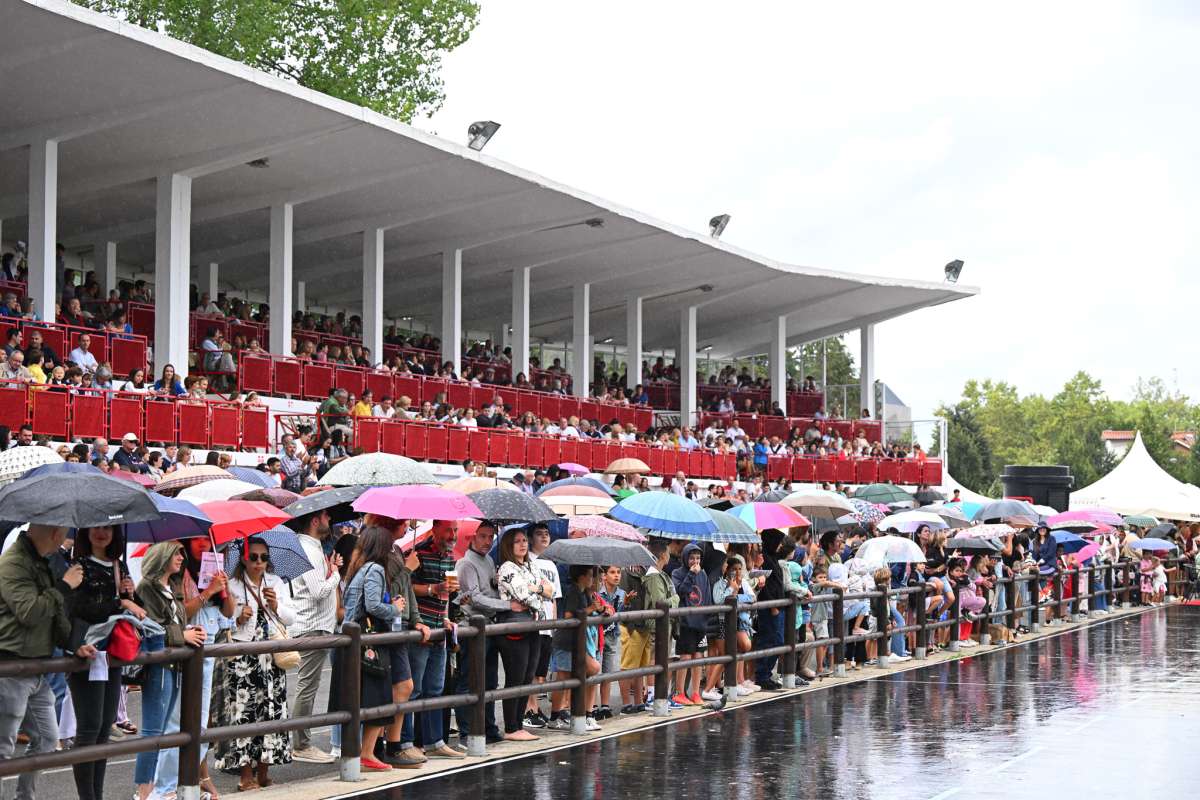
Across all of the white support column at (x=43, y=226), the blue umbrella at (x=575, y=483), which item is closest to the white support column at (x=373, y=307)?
the white support column at (x=43, y=226)

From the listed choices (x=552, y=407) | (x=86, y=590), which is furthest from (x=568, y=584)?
(x=552, y=407)

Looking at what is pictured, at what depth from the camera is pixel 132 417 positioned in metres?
25.0

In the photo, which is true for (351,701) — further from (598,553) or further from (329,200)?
(329,200)

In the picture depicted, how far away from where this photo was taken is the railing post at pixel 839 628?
1970 cm

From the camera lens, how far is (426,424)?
31734 mm

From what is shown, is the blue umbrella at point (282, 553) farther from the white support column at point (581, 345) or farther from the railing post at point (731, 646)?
the white support column at point (581, 345)

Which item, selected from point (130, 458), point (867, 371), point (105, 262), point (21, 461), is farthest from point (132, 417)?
point (867, 371)

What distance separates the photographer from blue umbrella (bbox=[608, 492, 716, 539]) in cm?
1641

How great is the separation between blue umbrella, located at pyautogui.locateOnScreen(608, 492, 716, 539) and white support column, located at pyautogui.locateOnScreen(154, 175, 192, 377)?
1678cm

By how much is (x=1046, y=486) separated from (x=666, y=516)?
3325 centimetres

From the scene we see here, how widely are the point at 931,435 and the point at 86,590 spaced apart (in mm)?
48880

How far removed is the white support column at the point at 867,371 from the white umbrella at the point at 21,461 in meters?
49.1

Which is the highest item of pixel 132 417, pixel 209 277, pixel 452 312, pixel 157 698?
pixel 209 277

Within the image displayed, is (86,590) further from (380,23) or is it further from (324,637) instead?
(380,23)
